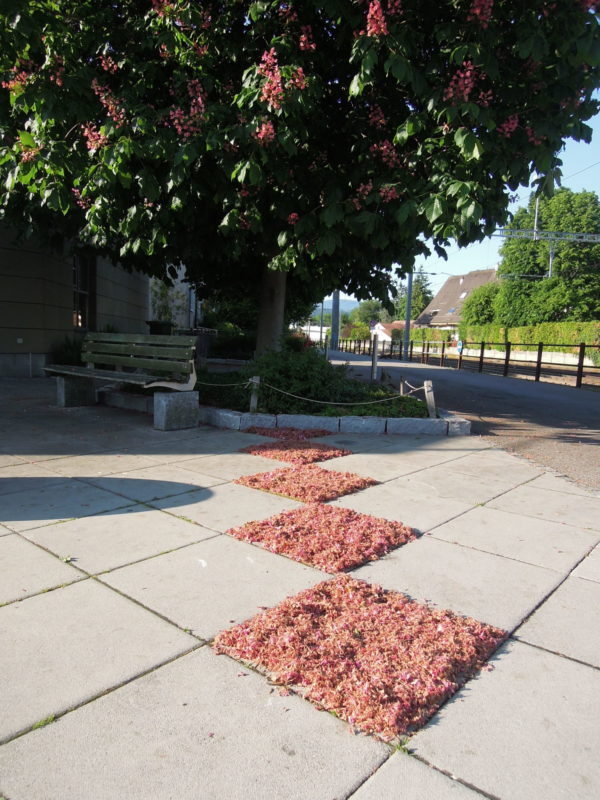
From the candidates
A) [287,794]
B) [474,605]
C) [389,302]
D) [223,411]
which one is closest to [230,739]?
[287,794]

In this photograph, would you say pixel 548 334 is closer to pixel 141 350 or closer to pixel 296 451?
pixel 141 350

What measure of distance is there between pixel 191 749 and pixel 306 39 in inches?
269

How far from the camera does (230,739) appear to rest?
1.84 m

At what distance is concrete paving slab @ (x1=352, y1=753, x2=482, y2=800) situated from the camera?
1.63 m

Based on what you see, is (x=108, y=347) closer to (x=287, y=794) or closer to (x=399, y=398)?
(x=399, y=398)

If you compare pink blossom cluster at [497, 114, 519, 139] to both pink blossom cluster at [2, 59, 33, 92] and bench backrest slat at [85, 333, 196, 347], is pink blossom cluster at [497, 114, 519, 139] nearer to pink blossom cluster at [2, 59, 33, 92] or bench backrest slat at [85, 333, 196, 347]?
bench backrest slat at [85, 333, 196, 347]

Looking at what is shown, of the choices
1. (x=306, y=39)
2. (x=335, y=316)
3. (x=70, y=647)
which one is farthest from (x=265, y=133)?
(x=335, y=316)

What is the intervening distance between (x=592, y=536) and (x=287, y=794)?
10.3 ft

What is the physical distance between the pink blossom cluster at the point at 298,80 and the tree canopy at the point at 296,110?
2 cm

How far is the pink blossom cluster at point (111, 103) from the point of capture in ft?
20.7

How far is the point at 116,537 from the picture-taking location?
3553 mm

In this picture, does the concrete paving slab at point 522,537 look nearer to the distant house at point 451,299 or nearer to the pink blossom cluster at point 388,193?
the pink blossom cluster at point 388,193

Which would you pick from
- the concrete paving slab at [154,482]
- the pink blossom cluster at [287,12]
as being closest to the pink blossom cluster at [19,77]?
the pink blossom cluster at [287,12]

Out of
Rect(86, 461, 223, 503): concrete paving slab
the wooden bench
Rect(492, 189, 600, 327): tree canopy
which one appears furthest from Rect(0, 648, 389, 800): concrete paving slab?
Rect(492, 189, 600, 327): tree canopy
